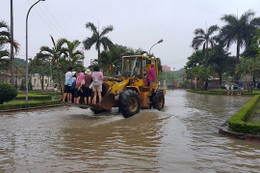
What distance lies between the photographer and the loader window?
47.0 feet

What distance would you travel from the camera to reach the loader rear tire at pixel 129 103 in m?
12.3

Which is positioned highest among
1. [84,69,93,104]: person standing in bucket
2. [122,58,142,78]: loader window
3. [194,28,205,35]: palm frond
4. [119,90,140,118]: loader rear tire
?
[194,28,205,35]: palm frond

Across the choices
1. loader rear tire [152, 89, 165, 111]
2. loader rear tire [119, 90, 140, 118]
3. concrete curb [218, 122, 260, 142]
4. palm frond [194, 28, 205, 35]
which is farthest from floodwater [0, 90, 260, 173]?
palm frond [194, 28, 205, 35]

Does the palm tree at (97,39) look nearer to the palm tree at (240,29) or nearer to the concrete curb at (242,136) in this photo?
the palm tree at (240,29)

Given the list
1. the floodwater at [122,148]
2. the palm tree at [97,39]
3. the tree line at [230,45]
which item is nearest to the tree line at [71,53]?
the palm tree at [97,39]

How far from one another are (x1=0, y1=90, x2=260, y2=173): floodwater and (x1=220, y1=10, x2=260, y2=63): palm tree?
41.8m

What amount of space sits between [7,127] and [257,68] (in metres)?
37.1

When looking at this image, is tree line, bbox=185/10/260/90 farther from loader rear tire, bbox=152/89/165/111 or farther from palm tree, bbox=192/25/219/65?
loader rear tire, bbox=152/89/165/111

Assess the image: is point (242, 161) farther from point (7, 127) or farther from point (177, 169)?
point (7, 127)

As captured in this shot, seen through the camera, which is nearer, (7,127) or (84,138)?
(84,138)

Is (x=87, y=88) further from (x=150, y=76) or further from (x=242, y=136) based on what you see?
(x=242, y=136)

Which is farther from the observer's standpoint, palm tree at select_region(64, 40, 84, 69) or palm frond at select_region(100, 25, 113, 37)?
palm frond at select_region(100, 25, 113, 37)

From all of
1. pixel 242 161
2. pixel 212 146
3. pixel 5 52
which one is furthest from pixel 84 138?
pixel 5 52

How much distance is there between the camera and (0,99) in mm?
17375
